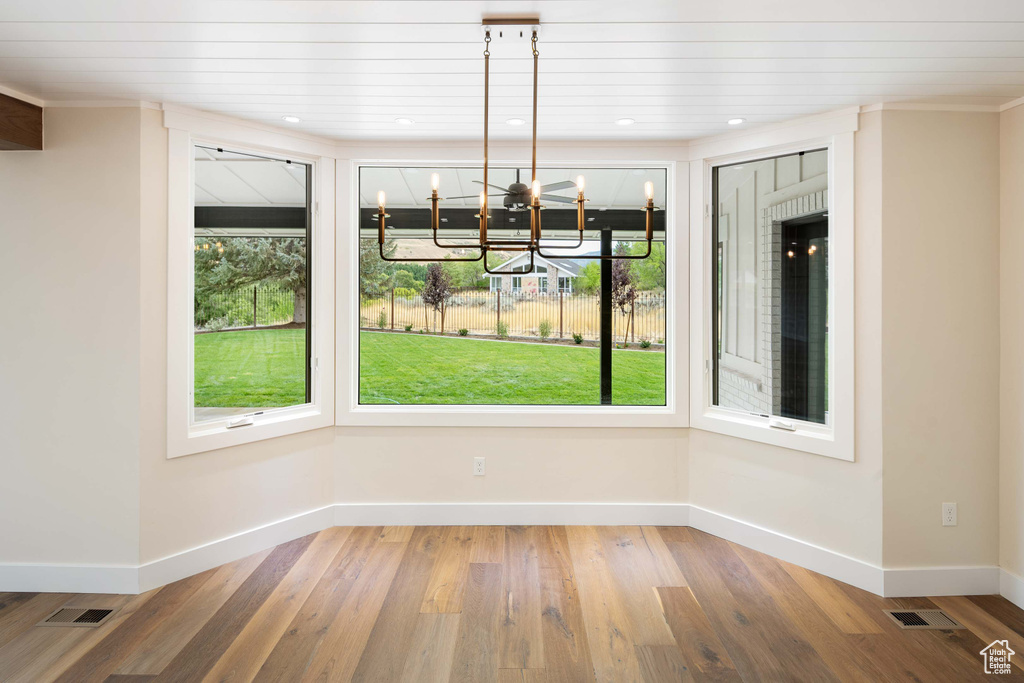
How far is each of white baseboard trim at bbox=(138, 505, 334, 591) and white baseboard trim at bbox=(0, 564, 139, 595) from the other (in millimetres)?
78

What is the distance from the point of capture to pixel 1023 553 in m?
2.70

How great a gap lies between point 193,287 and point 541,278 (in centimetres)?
210

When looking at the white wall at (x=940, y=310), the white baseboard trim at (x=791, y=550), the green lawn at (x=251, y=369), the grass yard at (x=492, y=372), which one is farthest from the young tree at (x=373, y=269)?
the white wall at (x=940, y=310)

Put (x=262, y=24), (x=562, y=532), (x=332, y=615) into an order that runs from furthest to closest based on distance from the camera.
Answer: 1. (x=562, y=532)
2. (x=332, y=615)
3. (x=262, y=24)

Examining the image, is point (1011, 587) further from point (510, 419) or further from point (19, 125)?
point (19, 125)

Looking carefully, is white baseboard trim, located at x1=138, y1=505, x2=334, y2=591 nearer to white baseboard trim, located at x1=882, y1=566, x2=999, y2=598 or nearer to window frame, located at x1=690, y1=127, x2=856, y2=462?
window frame, located at x1=690, y1=127, x2=856, y2=462

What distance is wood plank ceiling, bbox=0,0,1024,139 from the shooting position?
1.97 meters

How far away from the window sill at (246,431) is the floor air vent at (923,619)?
10.7 feet

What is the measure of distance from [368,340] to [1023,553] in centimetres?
377

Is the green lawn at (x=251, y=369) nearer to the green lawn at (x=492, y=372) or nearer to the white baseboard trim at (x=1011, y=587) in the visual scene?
the green lawn at (x=492, y=372)

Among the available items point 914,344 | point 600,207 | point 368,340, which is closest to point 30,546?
point 368,340

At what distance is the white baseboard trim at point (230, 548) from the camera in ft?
9.36

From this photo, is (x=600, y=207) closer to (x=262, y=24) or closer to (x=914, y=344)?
(x=914, y=344)
